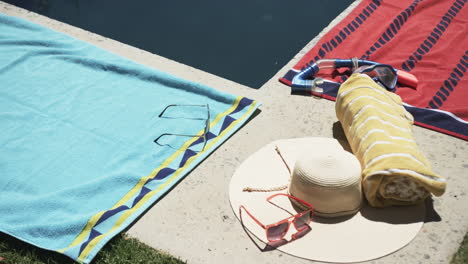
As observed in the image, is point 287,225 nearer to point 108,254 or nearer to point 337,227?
point 337,227

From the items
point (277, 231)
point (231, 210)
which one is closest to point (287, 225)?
point (277, 231)

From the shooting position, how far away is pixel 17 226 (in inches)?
120

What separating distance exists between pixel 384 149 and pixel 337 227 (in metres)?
0.47

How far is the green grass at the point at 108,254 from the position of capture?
2.88 meters

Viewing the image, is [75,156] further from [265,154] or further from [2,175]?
[265,154]

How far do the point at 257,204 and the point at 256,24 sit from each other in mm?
3385

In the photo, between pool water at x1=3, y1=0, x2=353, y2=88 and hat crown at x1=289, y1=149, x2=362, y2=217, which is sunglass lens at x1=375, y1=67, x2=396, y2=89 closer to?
hat crown at x1=289, y1=149, x2=362, y2=217

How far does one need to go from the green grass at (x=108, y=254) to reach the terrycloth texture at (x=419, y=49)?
1795 mm

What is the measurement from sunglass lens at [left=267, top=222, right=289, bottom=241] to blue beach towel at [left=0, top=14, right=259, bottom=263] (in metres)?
0.71

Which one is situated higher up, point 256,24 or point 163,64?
point 163,64

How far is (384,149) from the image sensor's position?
299 centimetres

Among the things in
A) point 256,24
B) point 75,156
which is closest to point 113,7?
point 256,24

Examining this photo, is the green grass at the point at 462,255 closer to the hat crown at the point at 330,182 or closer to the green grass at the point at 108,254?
the hat crown at the point at 330,182

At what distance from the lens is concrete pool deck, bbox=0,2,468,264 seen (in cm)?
289
